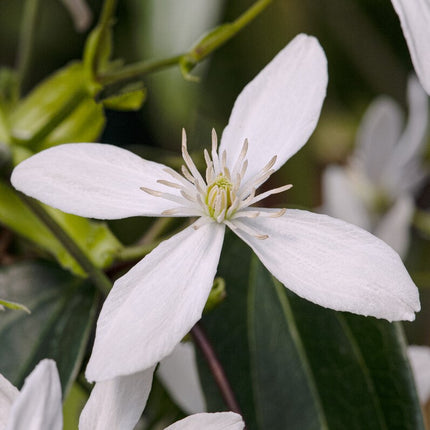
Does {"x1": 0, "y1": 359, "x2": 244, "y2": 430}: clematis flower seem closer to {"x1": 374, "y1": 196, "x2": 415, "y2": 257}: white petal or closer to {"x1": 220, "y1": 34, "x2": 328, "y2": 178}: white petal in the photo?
{"x1": 220, "y1": 34, "x2": 328, "y2": 178}: white petal

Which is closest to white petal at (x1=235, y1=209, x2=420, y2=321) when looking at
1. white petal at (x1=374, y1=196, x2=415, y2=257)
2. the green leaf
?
the green leaf

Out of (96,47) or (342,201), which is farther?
(342,201)

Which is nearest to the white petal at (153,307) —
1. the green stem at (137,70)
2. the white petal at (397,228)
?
the green stem at (137,70)

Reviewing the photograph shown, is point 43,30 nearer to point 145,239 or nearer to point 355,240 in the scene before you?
point 145,239

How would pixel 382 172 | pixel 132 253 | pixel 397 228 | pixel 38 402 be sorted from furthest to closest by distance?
pixel 382 172 < pixel 397 228 < pixel 132 253 < pixel 38 402

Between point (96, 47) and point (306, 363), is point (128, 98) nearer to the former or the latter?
point (96, 47)

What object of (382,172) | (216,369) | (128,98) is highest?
(128,98)

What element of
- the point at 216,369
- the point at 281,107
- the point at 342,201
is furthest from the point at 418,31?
the point at 342,201
